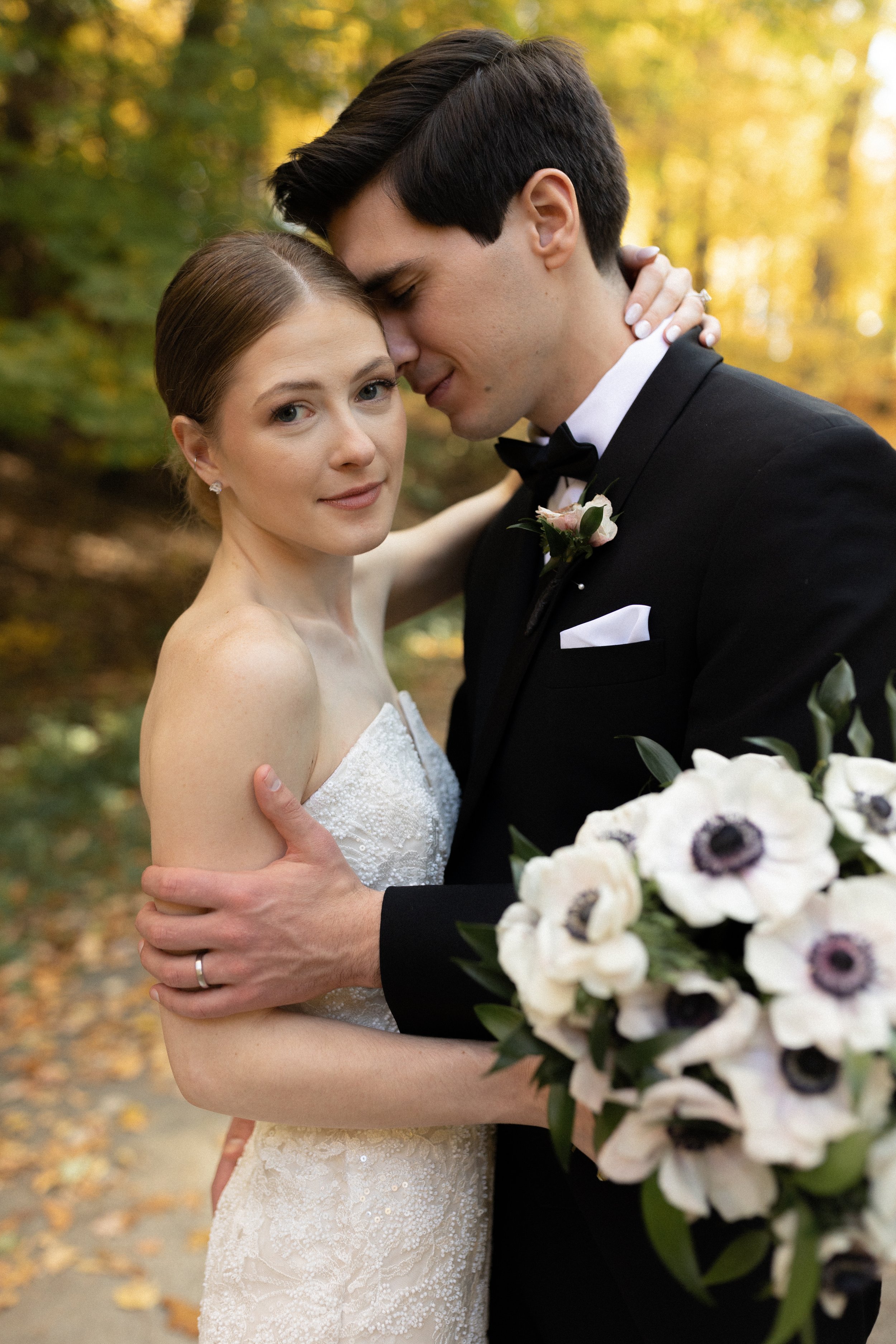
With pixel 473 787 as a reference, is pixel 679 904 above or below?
above

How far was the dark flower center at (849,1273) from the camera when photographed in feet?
3.14

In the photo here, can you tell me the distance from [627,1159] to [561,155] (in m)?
2.06

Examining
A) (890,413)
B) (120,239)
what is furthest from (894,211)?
(120,239)

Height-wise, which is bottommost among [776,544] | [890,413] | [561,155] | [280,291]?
[890,413]

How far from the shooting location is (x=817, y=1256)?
93cm

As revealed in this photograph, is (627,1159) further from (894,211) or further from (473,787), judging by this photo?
(894,211)

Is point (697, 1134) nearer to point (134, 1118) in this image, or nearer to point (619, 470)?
point (619, 470)

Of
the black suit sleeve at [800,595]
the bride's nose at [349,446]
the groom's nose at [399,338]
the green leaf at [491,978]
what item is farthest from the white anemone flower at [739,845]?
the groom's nose at [399,338]

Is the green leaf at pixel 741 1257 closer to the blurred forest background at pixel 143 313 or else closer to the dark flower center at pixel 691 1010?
the dark flower center at pixel 691 1010

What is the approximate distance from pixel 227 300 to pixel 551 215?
0.78 metres

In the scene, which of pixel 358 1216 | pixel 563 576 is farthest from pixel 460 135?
pixel 358 1216

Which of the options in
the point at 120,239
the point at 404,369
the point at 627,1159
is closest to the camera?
the point at 627,1159

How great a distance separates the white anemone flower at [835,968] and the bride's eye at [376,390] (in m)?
1.42

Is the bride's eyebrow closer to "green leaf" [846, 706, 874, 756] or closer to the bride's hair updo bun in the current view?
the bride's hair updo bun
